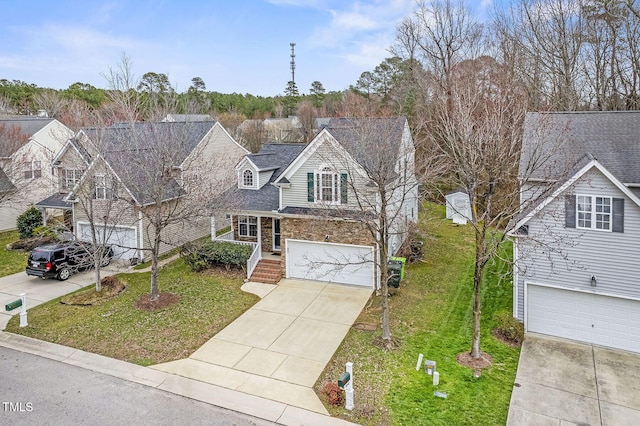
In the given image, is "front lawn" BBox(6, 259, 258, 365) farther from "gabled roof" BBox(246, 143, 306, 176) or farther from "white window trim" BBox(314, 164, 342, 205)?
"gabled roof" BBox(246, 143, 306, 176)

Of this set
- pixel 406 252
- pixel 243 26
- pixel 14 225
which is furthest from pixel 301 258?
pixel 14 225

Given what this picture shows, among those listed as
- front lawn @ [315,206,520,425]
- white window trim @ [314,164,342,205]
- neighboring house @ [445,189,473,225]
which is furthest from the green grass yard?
neighboring house @ [445,189,473,225]

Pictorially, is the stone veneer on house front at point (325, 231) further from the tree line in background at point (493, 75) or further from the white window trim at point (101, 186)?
the white window trim at point (101, 186)

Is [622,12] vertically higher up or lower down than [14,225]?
higher up

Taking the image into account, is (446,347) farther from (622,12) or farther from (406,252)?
(622,12)

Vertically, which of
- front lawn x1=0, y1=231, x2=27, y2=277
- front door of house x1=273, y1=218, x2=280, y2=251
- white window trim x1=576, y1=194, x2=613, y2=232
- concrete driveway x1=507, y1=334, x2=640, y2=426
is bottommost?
concrete driveway x1=507, y1=334, x2=640, y2=426

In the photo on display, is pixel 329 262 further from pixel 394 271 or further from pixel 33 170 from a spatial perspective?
pixel 33 170

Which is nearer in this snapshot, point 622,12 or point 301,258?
point 301,258
